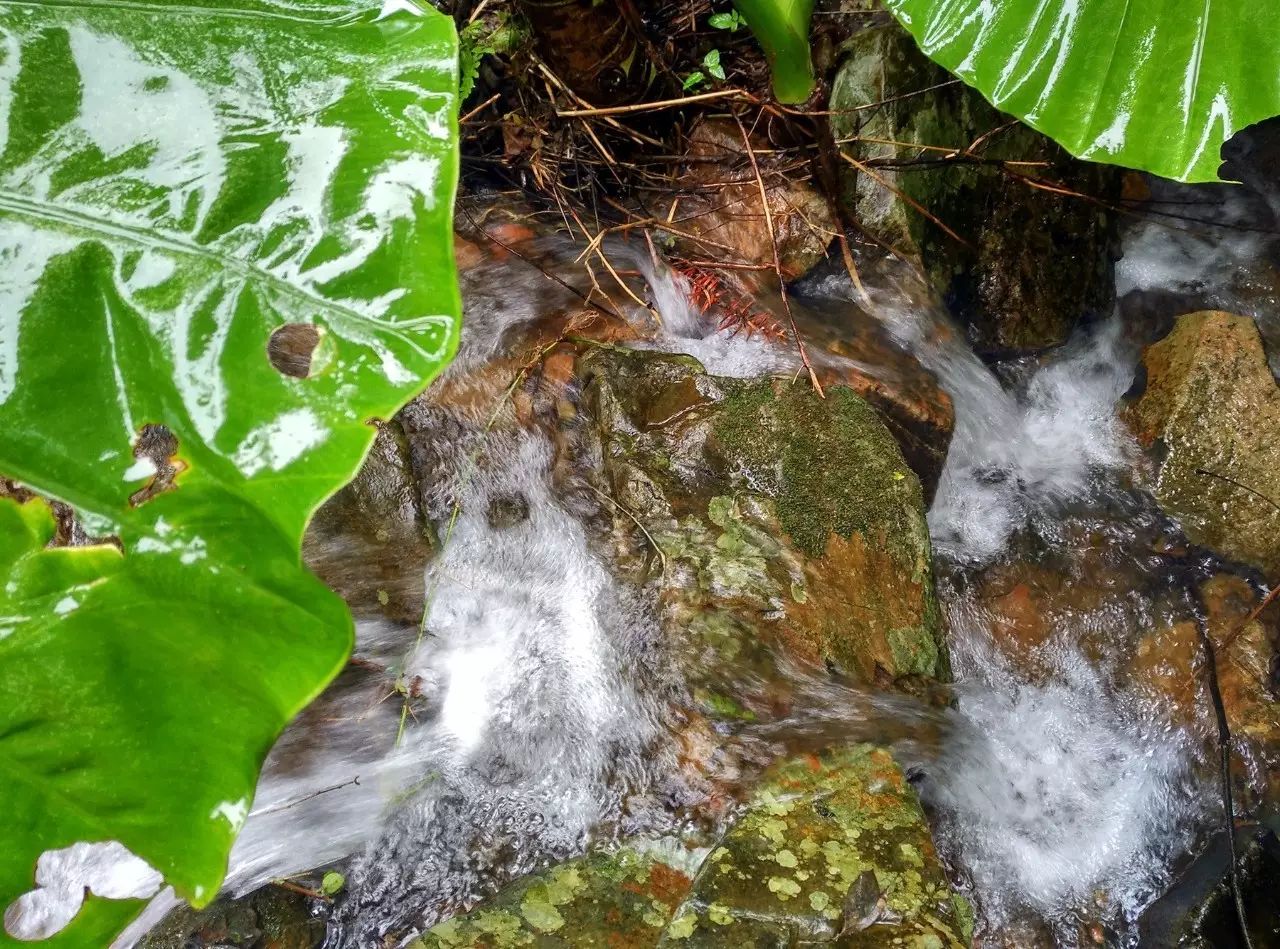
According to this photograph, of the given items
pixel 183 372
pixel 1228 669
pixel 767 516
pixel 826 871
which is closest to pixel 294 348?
pixel 183 372

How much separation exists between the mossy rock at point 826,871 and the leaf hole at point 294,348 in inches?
43.5

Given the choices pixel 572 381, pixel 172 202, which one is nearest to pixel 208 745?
pixel 172 202

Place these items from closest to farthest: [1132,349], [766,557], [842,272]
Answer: [766,557] → [842,272] → [1132,349]

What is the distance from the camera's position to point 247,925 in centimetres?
162

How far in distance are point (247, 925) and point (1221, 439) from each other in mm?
2506

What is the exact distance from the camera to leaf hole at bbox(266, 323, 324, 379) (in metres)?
0.78

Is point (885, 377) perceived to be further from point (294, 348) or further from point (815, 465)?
point (294, 348)

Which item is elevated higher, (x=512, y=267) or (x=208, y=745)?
(x=208, y=745)

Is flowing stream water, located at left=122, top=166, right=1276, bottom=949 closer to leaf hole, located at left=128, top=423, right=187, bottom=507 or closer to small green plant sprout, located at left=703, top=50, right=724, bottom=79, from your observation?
small green plant sprout, located at left=703, top=50, right=724, bottom=79

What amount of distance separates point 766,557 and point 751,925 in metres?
0.65

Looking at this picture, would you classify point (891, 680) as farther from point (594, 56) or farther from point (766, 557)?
point (594, 56)

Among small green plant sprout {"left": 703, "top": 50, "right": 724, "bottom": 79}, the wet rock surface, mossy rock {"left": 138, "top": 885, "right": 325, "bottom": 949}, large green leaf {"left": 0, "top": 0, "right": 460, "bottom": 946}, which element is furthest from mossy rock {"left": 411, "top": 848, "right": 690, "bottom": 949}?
small green plant sprout {"left": 703, "top": 50, "right": 724, "bottom": 79}

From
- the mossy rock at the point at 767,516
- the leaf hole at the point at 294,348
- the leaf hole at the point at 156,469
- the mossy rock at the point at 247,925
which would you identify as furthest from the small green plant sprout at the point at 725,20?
the mossy rock at the point at 247,925

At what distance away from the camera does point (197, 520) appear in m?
0.77
